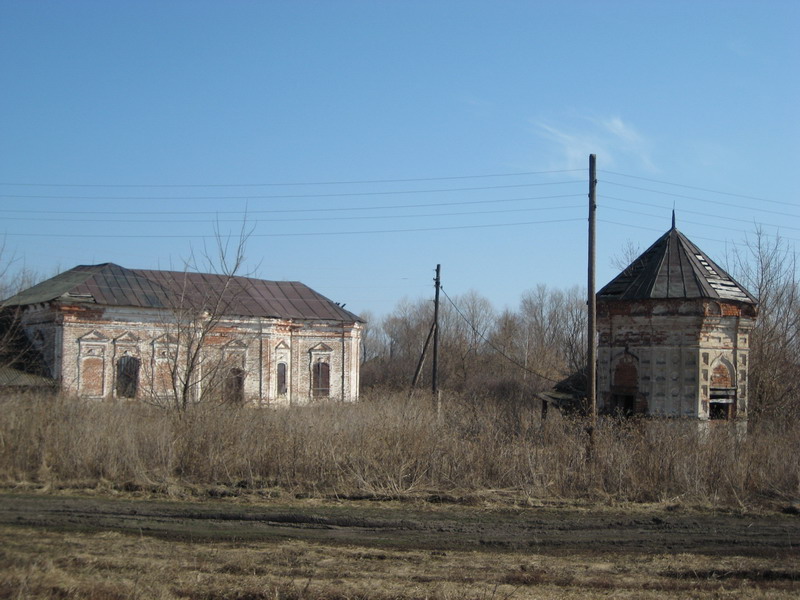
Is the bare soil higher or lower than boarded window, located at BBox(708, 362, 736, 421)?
Answer: lower

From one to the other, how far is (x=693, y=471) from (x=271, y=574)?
26.1 ft

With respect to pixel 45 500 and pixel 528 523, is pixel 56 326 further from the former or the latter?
pixel 528 523

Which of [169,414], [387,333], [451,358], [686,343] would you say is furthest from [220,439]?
[387,333]

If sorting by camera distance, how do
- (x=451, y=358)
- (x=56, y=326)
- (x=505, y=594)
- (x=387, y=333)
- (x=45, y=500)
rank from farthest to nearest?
(x=387, y=333) → (x=451, y=358) → (x=56, y=326) → (x=45, y=500) → (x=505, y=594)

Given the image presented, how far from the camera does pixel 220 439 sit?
13883 millimetres

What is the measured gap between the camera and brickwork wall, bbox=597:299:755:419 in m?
16.7

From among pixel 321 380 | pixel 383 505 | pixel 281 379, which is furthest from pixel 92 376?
pixel 383 505

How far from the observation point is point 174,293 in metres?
29.3

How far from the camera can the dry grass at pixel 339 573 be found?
7.31 m

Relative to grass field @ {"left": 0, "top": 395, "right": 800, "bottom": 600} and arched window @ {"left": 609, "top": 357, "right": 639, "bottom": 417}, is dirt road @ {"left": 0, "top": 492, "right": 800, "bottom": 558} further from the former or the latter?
arched window @ {"left": 609, "top": 357, "right": 639, "bottom": 417}

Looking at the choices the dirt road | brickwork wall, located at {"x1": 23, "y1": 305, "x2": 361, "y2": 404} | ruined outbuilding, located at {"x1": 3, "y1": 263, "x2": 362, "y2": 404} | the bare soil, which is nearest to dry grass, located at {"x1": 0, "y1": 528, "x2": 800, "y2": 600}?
the bare soil

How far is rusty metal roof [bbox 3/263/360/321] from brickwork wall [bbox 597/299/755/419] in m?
13.5

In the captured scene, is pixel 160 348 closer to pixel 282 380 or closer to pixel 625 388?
pixel 282 380

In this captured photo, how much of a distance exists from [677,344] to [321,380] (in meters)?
19.6
